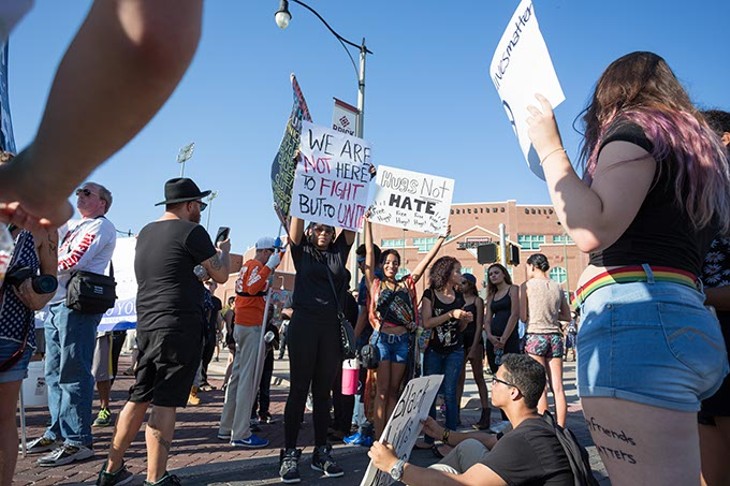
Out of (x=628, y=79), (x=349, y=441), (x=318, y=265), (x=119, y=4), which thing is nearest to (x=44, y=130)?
(x=119, y=4)

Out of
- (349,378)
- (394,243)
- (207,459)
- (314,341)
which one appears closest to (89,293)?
(207,459)

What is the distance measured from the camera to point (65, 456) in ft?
13.0

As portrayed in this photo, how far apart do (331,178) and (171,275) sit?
6.42 ft

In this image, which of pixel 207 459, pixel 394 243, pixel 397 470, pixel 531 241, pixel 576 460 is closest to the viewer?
pixel 576 460

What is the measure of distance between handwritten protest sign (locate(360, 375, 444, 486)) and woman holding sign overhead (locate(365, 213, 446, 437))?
1819 mm

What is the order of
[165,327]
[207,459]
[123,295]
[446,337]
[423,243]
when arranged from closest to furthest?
[165,327]
[207,459]
[446,337]
[123,295]
[423,243]

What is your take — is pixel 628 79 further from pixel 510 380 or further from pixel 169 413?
pixel 169 413

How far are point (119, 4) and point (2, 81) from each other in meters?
0.59

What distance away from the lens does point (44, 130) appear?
649 mm

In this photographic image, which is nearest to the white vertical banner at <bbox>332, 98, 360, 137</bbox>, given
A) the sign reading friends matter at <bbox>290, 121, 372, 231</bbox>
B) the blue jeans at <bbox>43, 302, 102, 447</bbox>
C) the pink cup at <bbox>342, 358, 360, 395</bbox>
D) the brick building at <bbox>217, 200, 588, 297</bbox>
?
the sign reading friends matter at <bbox>290, 121, 372, 231</bbox>

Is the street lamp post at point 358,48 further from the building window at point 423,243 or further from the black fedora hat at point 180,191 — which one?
the building window at point 423,243

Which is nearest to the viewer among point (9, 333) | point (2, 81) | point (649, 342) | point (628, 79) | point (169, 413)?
point (2, 81)

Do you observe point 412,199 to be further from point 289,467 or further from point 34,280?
point 34,280

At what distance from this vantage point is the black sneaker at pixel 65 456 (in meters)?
3.88
